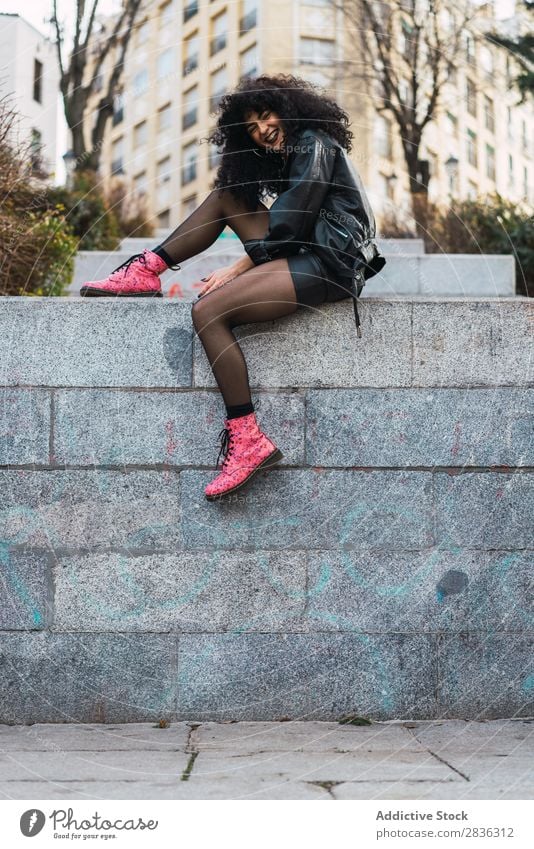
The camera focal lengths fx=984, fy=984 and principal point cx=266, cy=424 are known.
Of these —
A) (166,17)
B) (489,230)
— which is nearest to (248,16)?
(166,17)

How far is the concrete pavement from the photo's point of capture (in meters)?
3.27

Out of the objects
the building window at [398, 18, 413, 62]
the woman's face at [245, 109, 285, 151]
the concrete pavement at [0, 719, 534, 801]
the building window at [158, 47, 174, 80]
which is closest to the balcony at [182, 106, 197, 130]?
the building window at [158, 47, 174, 80]

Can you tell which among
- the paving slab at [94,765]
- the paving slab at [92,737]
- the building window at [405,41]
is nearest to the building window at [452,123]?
the building window at [405,41]

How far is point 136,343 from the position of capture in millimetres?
4508

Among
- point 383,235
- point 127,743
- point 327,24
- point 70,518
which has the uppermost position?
point 327,24

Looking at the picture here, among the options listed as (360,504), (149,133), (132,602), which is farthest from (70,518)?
(149,133)

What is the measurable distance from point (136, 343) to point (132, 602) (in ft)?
3.85

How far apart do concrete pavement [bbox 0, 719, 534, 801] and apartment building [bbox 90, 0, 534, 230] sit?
7257mm

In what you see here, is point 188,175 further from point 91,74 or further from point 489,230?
point 489,230

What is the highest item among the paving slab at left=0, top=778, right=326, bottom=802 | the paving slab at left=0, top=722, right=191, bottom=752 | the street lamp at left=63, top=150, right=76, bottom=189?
the street lamp at left=63, top=150, right=76, bottom=189

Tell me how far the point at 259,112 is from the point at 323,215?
25.6 inches

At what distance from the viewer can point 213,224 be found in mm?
4773

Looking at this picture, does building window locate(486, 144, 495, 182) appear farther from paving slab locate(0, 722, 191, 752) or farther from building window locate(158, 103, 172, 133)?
paving slab locate(0, 722, 191, 752)

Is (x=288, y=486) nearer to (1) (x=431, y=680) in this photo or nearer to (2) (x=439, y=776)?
(1) (x=431, y=680)
